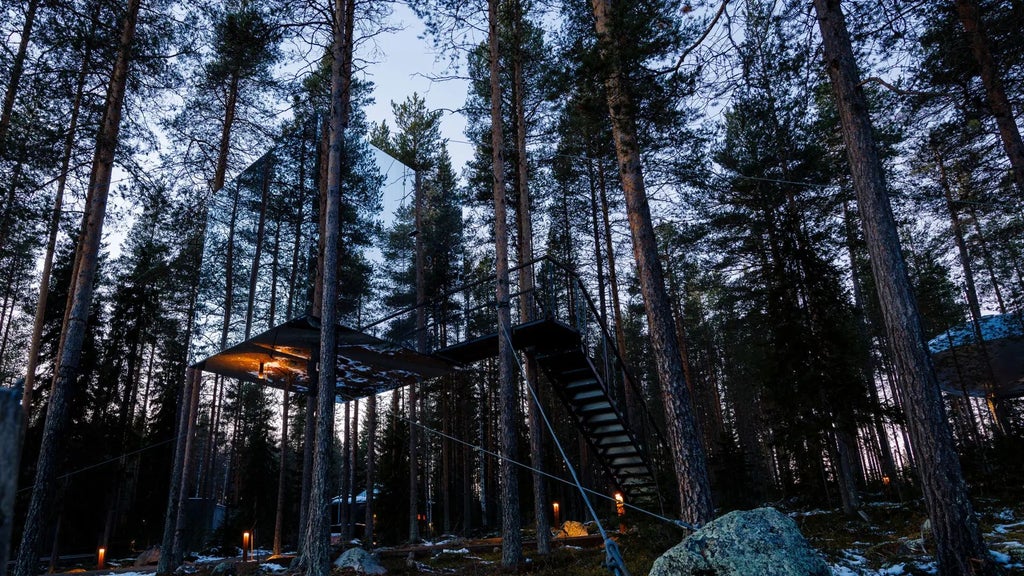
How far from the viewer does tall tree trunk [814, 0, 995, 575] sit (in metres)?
5.19

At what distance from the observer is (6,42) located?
8180 millimetres

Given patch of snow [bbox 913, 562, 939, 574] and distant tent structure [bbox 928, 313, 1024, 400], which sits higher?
distant tent structure [bbox 928, 313, 1024, 400]

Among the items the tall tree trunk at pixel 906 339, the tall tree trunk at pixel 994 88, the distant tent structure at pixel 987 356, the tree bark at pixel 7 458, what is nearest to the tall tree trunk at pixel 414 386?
the tall tree trunk at pixel 906 339

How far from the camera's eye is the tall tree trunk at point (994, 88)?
8.71 m

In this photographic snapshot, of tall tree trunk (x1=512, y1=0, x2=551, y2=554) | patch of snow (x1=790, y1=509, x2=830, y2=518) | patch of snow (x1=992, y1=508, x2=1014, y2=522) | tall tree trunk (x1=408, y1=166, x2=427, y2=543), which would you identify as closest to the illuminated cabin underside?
tall tree trunk (x1=512, y1=0, x2=551, y2=554)

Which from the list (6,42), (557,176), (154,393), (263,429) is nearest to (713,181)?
(557,176)

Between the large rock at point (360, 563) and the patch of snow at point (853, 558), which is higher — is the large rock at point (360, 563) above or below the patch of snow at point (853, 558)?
below

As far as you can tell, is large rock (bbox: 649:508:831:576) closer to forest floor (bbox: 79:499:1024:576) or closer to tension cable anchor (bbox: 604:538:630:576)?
tension cable anchor (bbox: 604:538:630:576)

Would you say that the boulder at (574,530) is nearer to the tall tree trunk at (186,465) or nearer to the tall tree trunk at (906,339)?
the tall tree trunk at (186,465)

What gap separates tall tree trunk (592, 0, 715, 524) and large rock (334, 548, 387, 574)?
6540 mm

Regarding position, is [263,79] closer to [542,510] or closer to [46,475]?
[46,475]

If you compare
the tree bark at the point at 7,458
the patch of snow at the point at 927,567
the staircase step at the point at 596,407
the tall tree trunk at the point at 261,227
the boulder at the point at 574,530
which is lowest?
the boulder at the point at 574,530

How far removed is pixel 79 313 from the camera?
28.9ft

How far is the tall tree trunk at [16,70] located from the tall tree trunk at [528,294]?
8.75m
